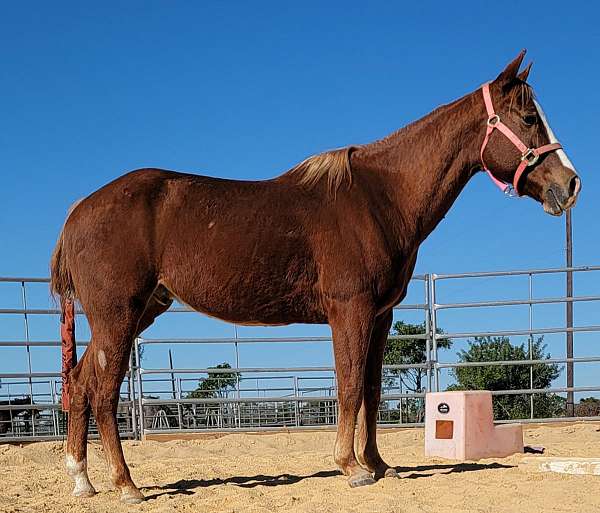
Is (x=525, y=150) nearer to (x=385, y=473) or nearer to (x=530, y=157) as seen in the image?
(x=530, y=157)

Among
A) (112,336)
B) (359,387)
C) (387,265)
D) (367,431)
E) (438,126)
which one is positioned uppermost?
(438,126)

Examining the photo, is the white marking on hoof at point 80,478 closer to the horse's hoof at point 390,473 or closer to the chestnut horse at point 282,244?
the chestnut horse at point 282,244

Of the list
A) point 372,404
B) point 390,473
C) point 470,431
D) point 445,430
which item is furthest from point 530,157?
point 445,430

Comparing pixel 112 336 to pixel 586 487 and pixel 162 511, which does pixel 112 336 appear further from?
pixel 586 487

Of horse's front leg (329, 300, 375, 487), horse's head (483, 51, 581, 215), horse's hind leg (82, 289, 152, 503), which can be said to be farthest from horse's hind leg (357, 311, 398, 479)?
horse's hind leg (82, 289, 152, 503)

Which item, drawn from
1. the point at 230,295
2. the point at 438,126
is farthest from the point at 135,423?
the point at 438,126

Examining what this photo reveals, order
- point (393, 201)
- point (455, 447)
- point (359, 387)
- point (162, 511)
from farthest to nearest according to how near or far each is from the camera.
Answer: point (455, 447), point (393, 201), point (359, 387), point (162, 511)

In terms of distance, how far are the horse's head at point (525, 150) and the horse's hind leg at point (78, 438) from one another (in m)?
2.97

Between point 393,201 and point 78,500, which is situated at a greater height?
point 393,201

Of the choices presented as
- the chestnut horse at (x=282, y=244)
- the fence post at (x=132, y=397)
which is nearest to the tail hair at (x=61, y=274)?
the chestnut horse at (x=282, y=244)

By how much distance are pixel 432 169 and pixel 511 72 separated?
2.50ft

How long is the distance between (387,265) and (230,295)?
97 centimetres

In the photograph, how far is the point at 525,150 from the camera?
461 cm

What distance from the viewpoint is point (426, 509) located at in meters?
3.79
